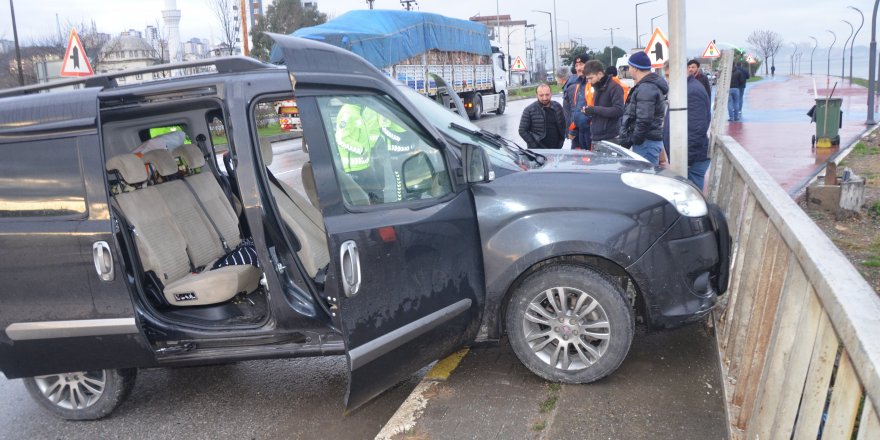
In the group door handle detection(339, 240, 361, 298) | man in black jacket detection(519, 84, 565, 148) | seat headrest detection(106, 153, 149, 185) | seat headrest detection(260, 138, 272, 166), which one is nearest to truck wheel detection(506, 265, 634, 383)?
door handle detection(339, 240, 361, 298)

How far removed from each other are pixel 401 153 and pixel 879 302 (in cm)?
246

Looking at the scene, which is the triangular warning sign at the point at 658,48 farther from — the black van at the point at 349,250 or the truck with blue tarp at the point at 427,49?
the black van at the point at 349,250

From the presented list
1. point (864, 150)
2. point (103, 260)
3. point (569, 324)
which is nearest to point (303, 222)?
point (103, 260)

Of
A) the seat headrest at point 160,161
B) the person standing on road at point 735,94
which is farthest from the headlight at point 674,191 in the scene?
the person standing on road at point 735,94

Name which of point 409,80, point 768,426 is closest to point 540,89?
point 768,426

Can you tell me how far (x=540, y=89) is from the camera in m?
9.00

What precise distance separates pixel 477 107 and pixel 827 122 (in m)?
18.6

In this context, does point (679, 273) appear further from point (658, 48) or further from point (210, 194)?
point (658, 48)

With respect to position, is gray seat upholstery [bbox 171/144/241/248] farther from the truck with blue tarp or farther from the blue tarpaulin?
the blue tarpaulin

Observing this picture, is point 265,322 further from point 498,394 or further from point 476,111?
point 476,111

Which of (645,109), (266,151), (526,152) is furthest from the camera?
(645,109)

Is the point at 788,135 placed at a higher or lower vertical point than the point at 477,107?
lower

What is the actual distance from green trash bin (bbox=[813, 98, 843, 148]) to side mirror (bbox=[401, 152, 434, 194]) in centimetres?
1271

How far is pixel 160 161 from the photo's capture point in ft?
16.9
